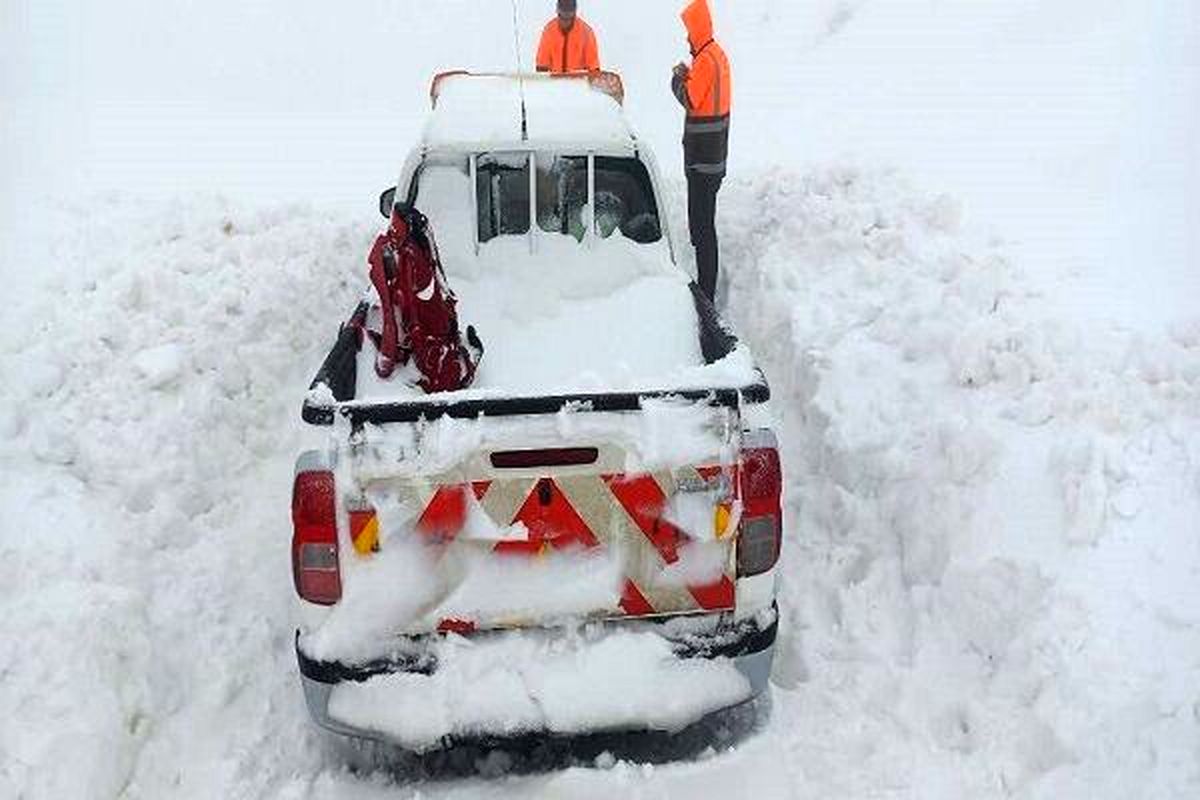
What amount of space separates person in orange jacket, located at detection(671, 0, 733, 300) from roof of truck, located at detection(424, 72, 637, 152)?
2.95ft

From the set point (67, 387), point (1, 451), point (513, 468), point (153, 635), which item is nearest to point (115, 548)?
point (153, 635)

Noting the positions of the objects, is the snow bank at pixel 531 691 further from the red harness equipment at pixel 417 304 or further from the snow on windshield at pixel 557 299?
the red harness equipment at pixel 417 304

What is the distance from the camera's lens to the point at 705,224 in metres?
7.86

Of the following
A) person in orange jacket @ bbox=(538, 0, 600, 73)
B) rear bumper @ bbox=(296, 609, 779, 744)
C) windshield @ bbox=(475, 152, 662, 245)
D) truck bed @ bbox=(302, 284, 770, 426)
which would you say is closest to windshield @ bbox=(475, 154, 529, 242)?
windshield @ bbox=(475, 152, 662, 245)

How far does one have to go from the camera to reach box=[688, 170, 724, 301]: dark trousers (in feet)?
25.5

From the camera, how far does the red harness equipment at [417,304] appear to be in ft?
16.0

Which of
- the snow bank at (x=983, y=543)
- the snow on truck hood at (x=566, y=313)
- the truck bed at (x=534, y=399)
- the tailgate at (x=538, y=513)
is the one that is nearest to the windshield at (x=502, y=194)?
the snow on truck hood at (x=566, y=313)

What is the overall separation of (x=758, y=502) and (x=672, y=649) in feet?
1.95

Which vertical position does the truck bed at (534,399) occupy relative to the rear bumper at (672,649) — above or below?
above

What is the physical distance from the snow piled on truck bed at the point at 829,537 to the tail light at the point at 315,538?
77cm

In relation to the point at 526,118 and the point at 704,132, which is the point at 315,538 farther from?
the point at 704,132

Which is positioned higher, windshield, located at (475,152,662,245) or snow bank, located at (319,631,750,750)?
windshield, located at (475,152,662,245)

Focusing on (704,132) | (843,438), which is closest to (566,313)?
(843,438)

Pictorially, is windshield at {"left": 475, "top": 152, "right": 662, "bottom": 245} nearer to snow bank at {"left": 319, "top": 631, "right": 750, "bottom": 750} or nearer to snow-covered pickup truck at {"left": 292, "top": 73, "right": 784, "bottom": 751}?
snow-covered pickup truck at {"left": 292, "top": 73, "right": 784, "bottom": 751}
